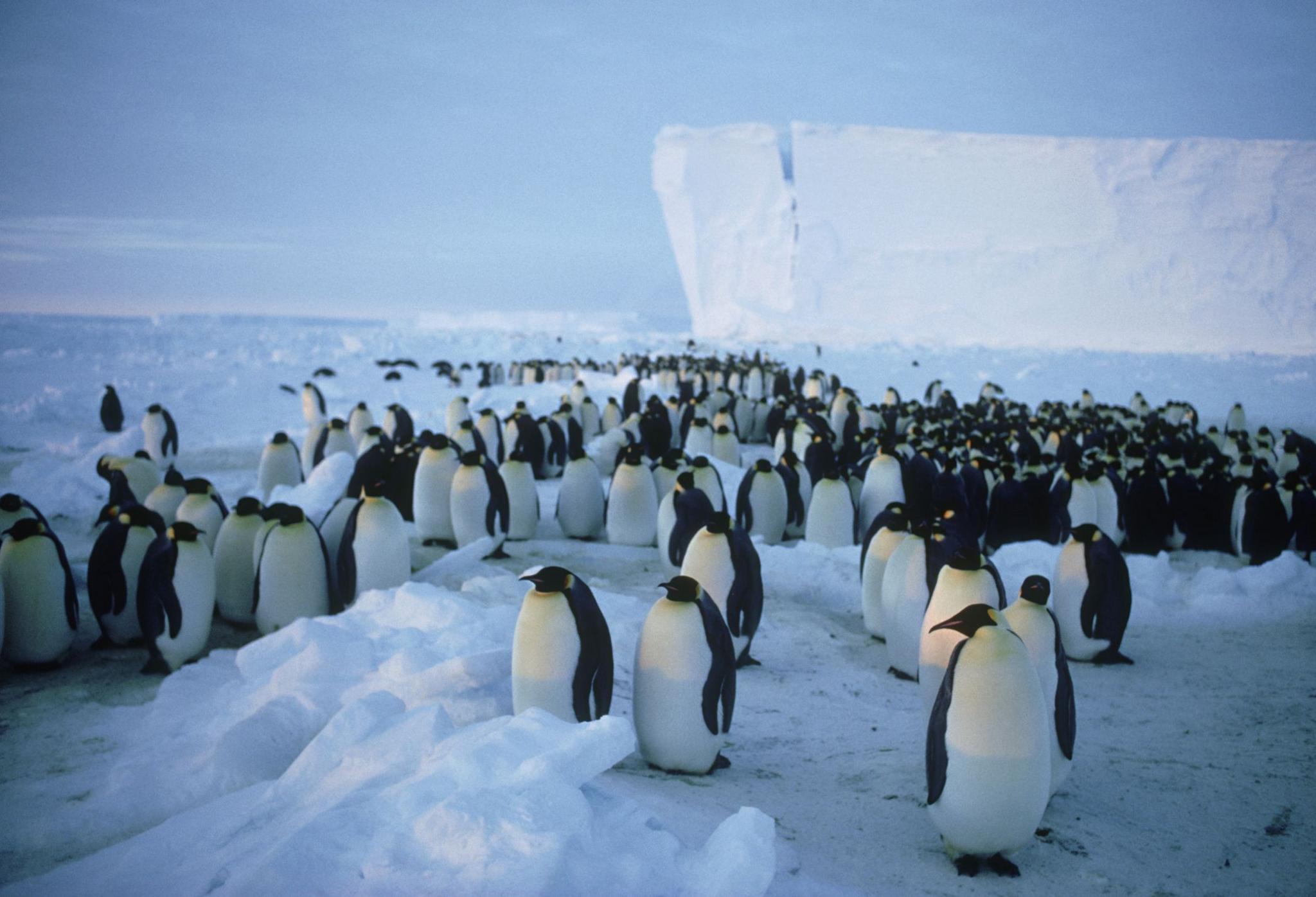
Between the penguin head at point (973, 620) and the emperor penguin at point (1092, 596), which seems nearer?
the penguin head at point (973, 620)

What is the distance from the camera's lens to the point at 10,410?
10906 mm

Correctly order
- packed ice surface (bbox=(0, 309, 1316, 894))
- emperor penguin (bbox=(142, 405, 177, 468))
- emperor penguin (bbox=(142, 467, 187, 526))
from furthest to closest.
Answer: emperor penguin (bbox=(142, 405, 177, 468)) < emperor penguin (bbox=(142, 467, 187, 526)) < packed ice surface (bbox=(0, 309, 1316, 894))

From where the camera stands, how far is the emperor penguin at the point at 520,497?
5.60m

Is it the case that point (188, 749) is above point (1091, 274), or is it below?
below

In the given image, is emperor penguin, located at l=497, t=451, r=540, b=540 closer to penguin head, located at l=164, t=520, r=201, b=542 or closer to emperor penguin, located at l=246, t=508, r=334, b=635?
emperor penguin, located at l=246, t=508, r=334, b=635

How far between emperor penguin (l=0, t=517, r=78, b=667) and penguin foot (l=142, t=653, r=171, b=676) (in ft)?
1.28

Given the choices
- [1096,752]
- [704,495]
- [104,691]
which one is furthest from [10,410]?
[1096,752]

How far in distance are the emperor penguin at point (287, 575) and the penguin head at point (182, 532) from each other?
344 millimetres

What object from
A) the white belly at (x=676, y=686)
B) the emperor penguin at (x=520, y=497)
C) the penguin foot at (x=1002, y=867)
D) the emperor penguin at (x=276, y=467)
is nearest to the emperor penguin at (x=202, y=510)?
the emperor penguin at (x=520, y=497)

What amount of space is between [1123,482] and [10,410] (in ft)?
41.7

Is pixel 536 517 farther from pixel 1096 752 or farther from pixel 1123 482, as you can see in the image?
→ pixel 1123 482

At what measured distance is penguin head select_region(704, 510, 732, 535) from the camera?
3307 mm

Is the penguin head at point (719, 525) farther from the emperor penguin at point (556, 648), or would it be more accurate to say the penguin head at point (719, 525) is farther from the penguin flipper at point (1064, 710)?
the penguin flipper at point (1064, 710)

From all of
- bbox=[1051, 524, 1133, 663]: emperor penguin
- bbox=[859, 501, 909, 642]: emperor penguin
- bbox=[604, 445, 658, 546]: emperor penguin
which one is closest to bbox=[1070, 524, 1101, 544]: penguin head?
bbox=[1051, 524, 1133, 663]: emperor penguin
